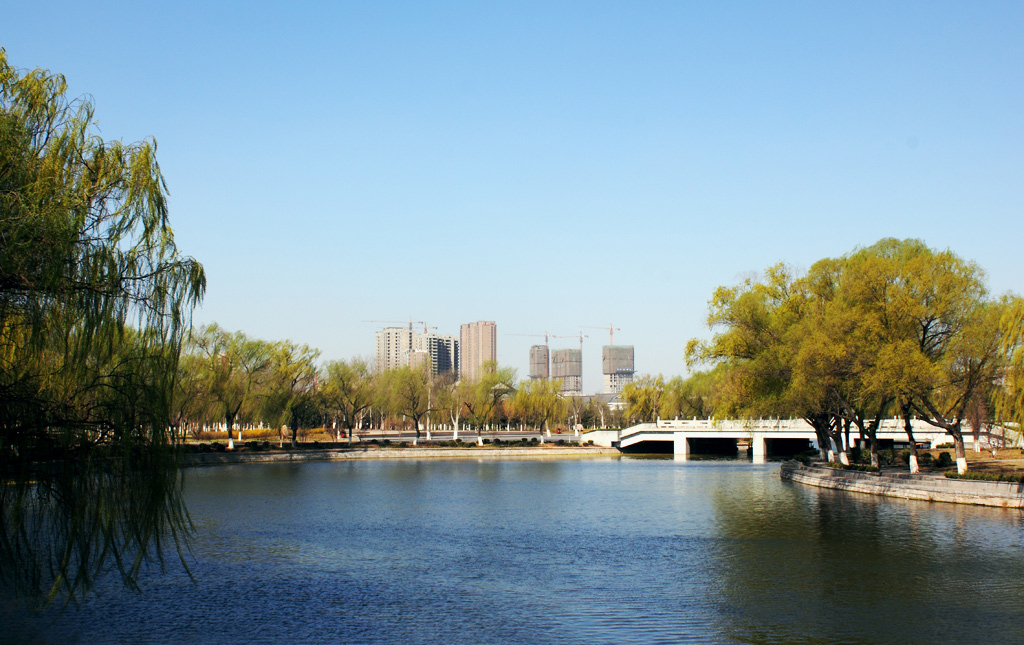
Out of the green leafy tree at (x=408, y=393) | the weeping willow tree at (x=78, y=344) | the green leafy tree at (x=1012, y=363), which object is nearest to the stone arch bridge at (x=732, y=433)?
the green leafy tree at (x=408, y=393)

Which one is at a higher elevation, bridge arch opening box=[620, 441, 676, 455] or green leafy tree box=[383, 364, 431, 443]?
green leafy tree box=[383, 364, 431, 443]

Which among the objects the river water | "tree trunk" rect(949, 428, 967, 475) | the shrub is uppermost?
"tree trunk" rect(949, 428, 967, 475)

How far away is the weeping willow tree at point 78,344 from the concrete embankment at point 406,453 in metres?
46.0

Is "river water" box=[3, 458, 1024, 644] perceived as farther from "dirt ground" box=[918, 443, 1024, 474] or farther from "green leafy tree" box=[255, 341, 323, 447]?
"green leafy tree" box=[255, 341, 323, 447]

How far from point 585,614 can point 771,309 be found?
31372mm

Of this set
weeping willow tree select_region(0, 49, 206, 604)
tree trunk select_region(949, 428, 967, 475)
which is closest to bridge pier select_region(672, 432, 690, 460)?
tree trunk select_region(949, 428, 967, 475)

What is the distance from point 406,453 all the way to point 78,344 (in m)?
55.8

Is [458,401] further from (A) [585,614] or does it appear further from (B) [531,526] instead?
(A) [585,614]

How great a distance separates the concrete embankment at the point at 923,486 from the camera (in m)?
28.8

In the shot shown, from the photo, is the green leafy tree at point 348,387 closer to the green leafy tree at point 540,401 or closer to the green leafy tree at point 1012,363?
the green leafy tree at point 540,401

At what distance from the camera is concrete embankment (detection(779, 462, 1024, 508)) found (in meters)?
28.8

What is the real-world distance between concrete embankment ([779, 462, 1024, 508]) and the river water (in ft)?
3.45

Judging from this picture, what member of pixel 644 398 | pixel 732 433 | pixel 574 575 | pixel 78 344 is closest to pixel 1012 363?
pixel 574 575

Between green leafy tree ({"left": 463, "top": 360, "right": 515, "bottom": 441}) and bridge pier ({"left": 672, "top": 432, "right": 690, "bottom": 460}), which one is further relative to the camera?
green leafy tree ({"left": 463, "top": 360, "right": 515, "bottom": 441})
